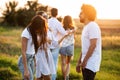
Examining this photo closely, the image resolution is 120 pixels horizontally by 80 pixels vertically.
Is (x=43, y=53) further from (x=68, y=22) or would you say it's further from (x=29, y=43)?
(x=68, y=22)

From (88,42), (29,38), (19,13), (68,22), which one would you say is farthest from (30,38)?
(19,13)

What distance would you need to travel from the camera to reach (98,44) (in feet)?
25.5

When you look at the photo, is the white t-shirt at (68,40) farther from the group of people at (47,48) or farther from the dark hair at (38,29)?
the dark hair at (38,29)

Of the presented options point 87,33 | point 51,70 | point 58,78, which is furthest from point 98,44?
point 58,78

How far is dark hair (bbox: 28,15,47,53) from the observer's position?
8.11m

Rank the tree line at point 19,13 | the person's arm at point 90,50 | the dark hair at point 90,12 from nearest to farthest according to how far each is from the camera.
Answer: the person's arm at point 90,50
the dark hair at point 90,12
the tree line at point 19,13

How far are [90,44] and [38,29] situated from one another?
98cm

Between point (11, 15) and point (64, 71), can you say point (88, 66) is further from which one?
point (11, 15)

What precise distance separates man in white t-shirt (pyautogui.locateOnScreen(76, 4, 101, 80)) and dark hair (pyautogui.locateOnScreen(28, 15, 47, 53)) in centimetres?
73

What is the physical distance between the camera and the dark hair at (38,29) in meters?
8.11

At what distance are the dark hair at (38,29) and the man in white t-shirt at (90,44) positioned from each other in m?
0.73

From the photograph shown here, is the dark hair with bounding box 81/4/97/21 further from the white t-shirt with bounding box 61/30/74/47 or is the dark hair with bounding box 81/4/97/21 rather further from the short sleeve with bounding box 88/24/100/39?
the white t-shirt with bounding box 61/30/74/47

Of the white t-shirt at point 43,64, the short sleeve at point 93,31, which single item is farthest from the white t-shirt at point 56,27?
the short sleeve at point 93,31

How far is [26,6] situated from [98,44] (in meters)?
52.8
